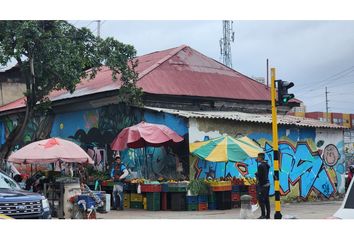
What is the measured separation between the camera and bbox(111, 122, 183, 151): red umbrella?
1758cm

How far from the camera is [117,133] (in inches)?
850

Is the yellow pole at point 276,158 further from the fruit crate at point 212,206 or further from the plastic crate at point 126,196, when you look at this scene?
the plastic crate at point 126,196

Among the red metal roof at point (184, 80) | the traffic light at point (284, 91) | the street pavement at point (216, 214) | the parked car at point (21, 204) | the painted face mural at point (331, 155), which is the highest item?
the red metal roof at point (184, 80)

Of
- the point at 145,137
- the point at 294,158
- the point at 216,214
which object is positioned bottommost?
the point at 216,214

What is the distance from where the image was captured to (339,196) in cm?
2214

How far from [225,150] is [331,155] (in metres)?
7.45

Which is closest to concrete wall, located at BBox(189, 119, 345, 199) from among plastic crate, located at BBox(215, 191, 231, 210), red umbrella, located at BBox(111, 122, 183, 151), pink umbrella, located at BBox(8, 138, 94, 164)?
red umbrella, located at BBox(111, 122, 183, 151)

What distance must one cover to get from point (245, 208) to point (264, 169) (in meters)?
1.29

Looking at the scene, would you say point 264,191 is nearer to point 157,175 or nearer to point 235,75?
point 157,175

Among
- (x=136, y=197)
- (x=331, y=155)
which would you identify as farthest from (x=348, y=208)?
(x=331, y=155)

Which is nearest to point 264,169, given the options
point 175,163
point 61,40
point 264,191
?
point 264,191

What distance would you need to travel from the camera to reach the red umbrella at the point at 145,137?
17.6 m

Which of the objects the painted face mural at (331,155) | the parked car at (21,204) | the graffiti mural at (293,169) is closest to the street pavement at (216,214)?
the graffiti mural at (293,169)

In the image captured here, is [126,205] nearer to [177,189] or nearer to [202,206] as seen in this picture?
[177,189]
